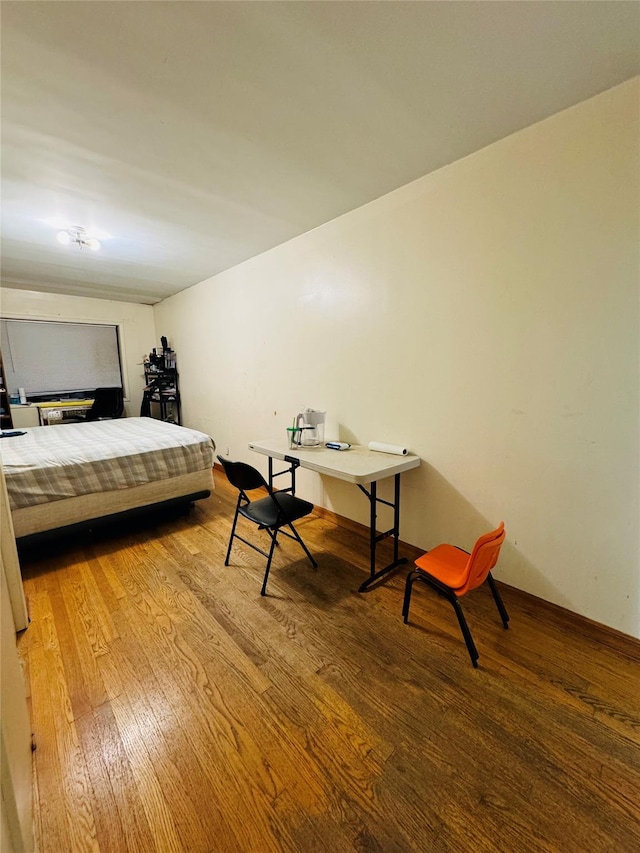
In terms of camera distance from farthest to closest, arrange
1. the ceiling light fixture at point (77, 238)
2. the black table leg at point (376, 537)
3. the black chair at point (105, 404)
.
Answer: the black chair at point (105, 404) < the ceiling light fixture at point (77, 238) < the black table leg at point (376, 537)

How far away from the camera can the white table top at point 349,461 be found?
1.90 m

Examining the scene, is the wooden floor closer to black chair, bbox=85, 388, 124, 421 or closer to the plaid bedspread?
the plaid bedspread

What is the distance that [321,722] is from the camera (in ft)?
4.19

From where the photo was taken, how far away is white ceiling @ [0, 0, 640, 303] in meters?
1.11

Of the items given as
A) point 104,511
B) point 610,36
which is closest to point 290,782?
point 104,511

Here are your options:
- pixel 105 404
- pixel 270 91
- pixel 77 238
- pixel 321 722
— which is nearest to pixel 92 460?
pixel 77 238

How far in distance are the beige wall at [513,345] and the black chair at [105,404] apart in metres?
3.71

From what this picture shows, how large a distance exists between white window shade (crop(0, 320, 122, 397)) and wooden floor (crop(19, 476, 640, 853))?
3895 mm

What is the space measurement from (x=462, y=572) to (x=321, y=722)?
848mm

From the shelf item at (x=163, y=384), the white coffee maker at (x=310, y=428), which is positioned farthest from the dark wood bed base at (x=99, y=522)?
the shelf item at (x=163, y=384)

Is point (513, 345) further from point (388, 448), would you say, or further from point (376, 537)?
point (376, 537)

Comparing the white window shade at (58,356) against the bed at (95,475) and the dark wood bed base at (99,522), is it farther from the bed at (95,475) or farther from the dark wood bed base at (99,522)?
the dark wood bed base at (99,522)

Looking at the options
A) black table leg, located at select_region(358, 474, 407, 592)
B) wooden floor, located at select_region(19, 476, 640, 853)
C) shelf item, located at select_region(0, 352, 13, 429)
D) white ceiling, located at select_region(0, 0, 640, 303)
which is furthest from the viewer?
shelf item, located at select_region(0, 352, 13, 429)

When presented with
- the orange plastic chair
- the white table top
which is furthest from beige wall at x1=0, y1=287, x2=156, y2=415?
the orange plastic chair
